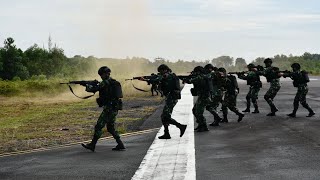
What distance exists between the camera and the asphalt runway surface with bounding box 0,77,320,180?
26.0ft

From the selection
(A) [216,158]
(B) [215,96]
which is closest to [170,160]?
(A) [216,158]

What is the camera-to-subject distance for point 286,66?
5866 inches

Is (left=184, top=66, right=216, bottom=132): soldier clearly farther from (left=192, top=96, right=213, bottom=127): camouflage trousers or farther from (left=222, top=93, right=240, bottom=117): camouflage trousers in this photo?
(left=222, top=93, right=240, bottom=117): camouflage trousers

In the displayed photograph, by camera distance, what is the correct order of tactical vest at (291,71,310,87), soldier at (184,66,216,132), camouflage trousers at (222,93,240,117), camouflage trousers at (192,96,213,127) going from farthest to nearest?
tactical vest at (291,71,310,87)
camouflage trousers at (222,93,240,117)
camouflage trousers at (192,96,213,127)
soldier at (184,66,216,132)

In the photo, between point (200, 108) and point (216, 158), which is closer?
point (216, 158)

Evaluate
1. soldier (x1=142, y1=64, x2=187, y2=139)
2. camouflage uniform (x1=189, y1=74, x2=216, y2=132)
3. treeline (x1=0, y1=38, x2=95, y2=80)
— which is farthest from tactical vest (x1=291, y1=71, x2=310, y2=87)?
treeline (x1=0, y1=38, x2=95, y2=80)

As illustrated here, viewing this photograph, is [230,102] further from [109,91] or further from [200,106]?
[109,91]

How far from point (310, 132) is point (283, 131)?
2.39 ft

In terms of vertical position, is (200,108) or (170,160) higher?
(200,108)

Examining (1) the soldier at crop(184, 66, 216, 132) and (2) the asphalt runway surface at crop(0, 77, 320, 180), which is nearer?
(2) the asphalt runway surface at crop(0, 77, 320, 180)

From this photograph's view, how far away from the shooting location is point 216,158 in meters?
9.20

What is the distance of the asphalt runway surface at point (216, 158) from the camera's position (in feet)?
26.0

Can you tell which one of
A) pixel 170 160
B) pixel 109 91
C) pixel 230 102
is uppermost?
pixel 109 91

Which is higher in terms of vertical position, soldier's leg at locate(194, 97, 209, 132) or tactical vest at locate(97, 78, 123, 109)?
tactical vest at locate(97, 78, 123, 109)
